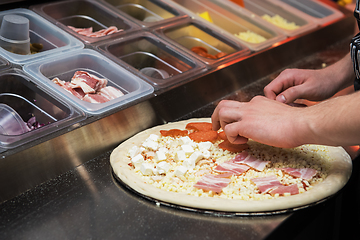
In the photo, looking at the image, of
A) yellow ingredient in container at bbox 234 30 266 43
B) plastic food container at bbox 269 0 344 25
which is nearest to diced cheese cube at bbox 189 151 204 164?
yellow ingredient in container at bbox 234 30 266 43

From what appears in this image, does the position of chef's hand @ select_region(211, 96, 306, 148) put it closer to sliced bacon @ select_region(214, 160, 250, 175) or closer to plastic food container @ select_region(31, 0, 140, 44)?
sliced bacon @ select_region(214, 160, 250, 175)

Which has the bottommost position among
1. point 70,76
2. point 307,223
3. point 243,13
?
point 307,223

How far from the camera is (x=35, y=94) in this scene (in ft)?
5.74

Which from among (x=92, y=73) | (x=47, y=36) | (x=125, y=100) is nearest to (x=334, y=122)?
(x=125, y=100)

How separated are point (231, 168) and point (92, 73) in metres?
0.99

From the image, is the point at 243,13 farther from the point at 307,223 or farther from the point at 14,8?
A: the point at 307,223

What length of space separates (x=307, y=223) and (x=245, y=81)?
3.71ft

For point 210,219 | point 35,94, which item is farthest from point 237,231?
point 35,94

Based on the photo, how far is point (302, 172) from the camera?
148cm

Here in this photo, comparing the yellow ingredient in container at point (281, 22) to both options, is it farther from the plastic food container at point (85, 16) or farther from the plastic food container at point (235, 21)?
the plastic food container at point (85, 16)

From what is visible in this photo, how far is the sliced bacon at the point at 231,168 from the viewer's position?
58.8 inches

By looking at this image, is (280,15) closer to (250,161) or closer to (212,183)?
(250,161)

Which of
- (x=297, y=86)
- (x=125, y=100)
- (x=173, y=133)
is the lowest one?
(x=173, y=133)

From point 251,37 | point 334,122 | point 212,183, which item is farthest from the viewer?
point 251,37
